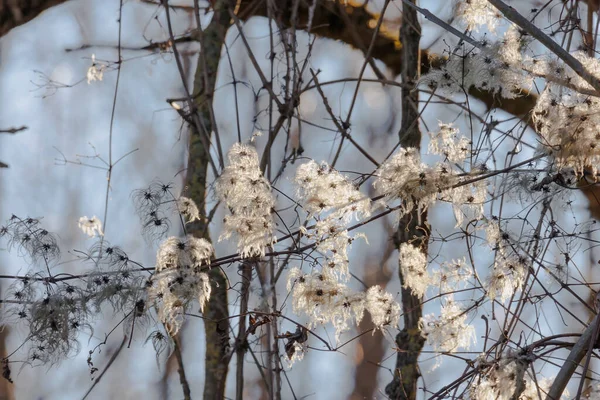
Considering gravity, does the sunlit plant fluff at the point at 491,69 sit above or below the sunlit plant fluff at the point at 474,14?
below

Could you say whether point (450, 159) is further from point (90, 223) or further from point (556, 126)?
point (90, 223)

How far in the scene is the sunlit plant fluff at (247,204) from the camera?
4.54ft

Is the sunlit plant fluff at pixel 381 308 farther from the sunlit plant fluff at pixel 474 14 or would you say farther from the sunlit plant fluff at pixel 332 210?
the sunlit plant fluff at pixel 474 14

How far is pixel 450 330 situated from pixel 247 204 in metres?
0.52

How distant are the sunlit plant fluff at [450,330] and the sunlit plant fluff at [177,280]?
0.52 m

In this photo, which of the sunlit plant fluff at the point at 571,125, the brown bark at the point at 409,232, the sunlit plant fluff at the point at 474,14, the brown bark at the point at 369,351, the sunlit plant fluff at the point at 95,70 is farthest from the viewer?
the brown bark at the point at 369,351

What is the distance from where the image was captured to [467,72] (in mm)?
1432

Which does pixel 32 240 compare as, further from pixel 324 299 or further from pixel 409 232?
pixel 409 232

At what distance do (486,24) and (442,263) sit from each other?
495mm

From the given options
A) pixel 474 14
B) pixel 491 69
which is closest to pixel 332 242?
pixel 491 69

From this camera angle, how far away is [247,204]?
1404mm

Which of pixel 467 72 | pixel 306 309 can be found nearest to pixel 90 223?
pixel 306 309

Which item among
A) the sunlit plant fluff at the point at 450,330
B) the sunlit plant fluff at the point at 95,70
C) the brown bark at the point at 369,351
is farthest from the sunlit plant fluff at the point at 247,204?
the brown bark at the point at 369,351

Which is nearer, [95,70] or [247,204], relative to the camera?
[247,204]
